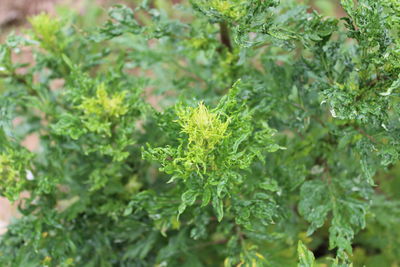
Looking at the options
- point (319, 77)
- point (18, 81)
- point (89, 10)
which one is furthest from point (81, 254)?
point (89, 10)

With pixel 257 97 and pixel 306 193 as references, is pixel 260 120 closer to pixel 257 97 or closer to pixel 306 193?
pixel 257 97

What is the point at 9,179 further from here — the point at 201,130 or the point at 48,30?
the point at 201,130

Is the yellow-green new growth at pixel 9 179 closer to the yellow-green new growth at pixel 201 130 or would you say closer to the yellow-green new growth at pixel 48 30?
the yellow-green new growth at pixel 48 30

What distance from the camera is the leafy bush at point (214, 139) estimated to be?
1954 mm

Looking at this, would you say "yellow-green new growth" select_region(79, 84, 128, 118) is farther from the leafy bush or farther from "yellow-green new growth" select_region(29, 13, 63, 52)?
"yellow-green new growth" select_region(29, 13, 63, 52)

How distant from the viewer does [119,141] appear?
7.70ft

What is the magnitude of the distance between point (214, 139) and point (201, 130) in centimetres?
7

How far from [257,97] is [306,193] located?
0.57 m

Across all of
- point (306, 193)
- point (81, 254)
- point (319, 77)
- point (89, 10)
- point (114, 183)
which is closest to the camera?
point (319, 77)

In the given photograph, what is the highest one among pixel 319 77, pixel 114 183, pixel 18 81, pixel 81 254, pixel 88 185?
pixel 319 77

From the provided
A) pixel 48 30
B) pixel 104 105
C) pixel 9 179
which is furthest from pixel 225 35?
pixel 9 179

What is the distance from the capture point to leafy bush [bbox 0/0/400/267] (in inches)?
76.9

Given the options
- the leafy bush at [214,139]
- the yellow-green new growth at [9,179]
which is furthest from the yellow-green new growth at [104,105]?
the yellow-green new growth at [9,179]

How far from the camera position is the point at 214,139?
1.88m
